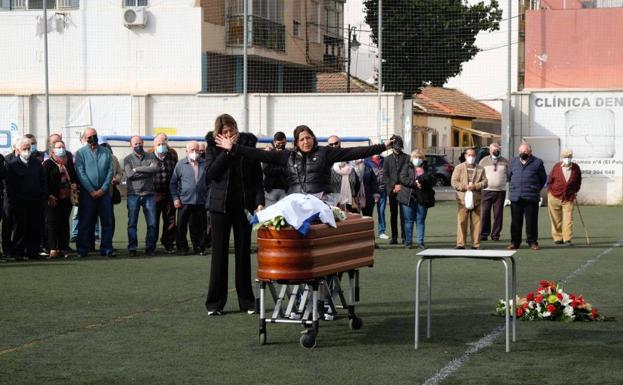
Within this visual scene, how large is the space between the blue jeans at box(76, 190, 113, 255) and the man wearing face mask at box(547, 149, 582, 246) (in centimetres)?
858

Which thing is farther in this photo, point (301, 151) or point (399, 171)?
point (399, 171)

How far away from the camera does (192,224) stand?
19.8m

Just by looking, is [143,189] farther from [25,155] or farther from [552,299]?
[552,299]

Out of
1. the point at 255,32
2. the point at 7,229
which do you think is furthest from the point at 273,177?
the point at 255,32

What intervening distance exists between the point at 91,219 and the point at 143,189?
3.49 feet

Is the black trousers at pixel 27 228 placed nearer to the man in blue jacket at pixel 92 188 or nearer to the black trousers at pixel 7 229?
the black trousers at pixel 7 229

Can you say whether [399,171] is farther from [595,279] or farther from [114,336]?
[114,336]

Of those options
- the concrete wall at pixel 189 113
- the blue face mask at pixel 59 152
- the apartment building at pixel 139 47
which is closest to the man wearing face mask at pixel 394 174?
the blue face mask at pixel 59 152

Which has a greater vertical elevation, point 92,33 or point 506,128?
point 92,33

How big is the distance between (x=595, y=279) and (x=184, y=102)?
30.3 metres

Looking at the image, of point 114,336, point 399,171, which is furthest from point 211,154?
point 399,171

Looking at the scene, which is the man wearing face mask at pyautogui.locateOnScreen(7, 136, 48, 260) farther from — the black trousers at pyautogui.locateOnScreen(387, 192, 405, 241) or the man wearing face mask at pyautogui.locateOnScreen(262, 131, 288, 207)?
the black trousers at pyautogui.locateOnScreen(387, 192, 405, 241)

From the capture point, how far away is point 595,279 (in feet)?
51.7

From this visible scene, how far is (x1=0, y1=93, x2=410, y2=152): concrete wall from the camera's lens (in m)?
43.2
